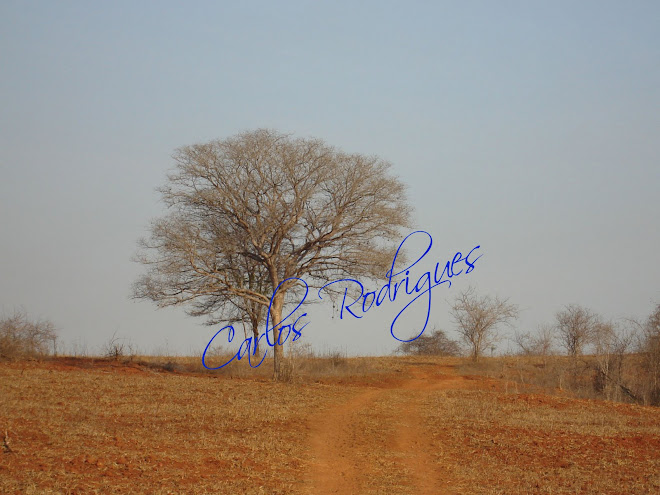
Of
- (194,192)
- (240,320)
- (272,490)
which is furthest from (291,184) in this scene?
(272,490)

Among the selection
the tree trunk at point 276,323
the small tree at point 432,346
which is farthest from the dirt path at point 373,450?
the small tree at point 432,346

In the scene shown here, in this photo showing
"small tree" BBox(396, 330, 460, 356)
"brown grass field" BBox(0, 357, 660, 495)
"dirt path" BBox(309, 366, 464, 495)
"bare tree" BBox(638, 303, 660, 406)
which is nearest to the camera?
"brown grass field" BBox(0, 357, 660, 495)

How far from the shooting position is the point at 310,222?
25281 mm

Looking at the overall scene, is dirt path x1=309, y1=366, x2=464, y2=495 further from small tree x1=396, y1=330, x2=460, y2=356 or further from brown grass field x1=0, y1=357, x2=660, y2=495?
small tree x1=396, y1=330, x2=460, y2=356

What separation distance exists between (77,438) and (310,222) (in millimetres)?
14894

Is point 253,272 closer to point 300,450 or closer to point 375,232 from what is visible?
point 375,232

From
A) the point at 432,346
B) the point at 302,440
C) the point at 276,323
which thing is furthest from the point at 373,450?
the point at 432,346

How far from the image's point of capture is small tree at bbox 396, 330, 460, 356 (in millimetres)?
45781

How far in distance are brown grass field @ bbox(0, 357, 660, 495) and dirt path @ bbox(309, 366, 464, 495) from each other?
0.11 ft

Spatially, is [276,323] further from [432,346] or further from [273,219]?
[432,346]

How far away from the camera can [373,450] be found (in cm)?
1255

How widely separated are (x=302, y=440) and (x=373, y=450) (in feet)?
4.89

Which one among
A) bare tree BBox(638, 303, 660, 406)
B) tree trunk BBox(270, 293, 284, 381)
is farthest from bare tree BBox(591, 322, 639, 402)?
tree trunk BBox(270, 293, 284, 381)

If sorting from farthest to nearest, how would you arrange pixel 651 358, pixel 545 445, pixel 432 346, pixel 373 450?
pixel 432 346
pixel 651 358
pixel 545 445
pixel 373 450
